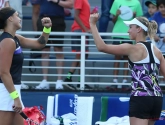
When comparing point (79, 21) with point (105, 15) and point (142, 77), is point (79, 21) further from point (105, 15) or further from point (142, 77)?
point (142, 77)

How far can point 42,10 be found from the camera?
9523 mm

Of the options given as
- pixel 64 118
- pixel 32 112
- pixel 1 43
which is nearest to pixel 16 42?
pixel 1 43

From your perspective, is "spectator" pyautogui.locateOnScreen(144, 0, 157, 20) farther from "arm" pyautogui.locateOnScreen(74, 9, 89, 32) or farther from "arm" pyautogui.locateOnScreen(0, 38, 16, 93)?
"arm" pyautogui.locateOnScreen(0, 38, 16, 93)

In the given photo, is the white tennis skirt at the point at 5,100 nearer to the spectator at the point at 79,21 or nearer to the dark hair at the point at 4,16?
the dark hair at the point at 4,16

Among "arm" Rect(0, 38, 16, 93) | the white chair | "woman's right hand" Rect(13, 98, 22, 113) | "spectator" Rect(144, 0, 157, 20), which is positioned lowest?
the white chair

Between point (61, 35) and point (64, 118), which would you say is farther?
point (61, 35)

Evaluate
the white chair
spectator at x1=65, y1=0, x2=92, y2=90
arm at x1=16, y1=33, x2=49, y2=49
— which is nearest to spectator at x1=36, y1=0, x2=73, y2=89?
spectator at x1=65, y1=0, x2=92, y2=90

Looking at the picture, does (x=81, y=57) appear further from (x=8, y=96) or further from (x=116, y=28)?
(x=8, y=96)

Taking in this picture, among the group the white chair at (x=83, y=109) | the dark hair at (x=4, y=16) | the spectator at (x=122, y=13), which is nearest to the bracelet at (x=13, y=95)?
the dark hair at (x=4, y=16)

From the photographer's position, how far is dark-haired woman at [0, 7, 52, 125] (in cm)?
569

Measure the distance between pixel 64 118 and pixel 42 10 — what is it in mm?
2503

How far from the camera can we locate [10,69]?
5.84 m

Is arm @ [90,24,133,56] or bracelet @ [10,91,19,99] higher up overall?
arm @ [90,24,133,56]

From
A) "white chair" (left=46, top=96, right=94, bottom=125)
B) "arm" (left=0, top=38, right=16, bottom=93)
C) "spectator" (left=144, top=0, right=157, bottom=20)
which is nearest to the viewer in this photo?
"arm" (left=0, top=38, right=16, bottom=93)
